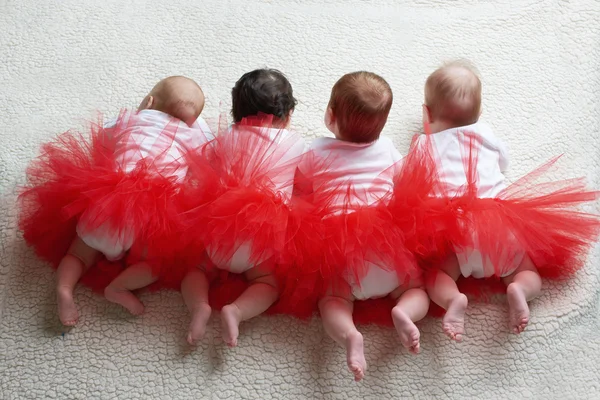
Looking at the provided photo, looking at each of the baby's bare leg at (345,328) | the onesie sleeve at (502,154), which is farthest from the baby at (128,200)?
the onesie sleeve at (502,154)

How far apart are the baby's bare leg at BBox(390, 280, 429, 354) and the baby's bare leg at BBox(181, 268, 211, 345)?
334 mm

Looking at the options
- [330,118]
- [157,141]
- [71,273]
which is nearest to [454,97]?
[330,118]

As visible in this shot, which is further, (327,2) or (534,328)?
(327,2)

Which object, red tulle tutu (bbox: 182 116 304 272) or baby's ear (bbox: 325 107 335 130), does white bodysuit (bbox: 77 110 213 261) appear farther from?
baby's ear (bbox: 325 107 335 130)

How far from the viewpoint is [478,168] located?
1.25 metres

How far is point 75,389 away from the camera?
3.70 feet

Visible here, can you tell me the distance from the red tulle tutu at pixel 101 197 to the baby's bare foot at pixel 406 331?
41 cm

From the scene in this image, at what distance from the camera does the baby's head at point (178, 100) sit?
1.32 meters

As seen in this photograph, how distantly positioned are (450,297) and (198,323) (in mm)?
445

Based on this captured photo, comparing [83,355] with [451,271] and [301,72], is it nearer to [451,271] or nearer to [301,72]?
[451,271]

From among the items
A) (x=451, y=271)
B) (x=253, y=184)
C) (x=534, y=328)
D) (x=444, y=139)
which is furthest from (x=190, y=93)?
(x=534, y=328)

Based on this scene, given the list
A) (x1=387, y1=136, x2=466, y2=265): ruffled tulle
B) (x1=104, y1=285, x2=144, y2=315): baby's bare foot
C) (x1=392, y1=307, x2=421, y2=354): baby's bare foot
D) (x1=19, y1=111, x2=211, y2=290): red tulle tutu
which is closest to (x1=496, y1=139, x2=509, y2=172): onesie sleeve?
(x1=387, y1=136, x2=466, y2=265): ruffled tulle

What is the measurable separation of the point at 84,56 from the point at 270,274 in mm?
787

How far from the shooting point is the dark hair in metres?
1.28
